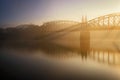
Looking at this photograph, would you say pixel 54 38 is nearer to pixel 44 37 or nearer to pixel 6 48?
pixel 44 37

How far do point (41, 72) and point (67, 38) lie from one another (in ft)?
11.0

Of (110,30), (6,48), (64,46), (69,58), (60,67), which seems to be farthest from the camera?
(110,30)

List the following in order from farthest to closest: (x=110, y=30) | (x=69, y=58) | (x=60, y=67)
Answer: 1. (x=110, y=30)
2. (x=69, y=58)
3. (x=60, y=67)

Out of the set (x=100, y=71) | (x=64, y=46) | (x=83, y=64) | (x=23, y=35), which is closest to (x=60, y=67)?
(x=83, y=64)

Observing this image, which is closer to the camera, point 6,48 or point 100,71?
point 100,71

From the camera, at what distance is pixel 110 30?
715cm

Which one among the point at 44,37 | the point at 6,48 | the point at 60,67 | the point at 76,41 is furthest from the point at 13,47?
A: the point at 60,67

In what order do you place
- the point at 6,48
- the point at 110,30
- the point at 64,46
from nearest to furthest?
the point at 6,48 → the point at 64,46 → the point at 110,30

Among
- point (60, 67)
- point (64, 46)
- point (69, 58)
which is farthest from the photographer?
point (64, 46)

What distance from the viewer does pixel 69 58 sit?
179 inches

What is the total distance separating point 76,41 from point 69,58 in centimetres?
230

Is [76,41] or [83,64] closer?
[83,64]

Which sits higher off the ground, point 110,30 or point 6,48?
point 110,30

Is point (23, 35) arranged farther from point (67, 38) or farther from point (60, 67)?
point (60, 67)
